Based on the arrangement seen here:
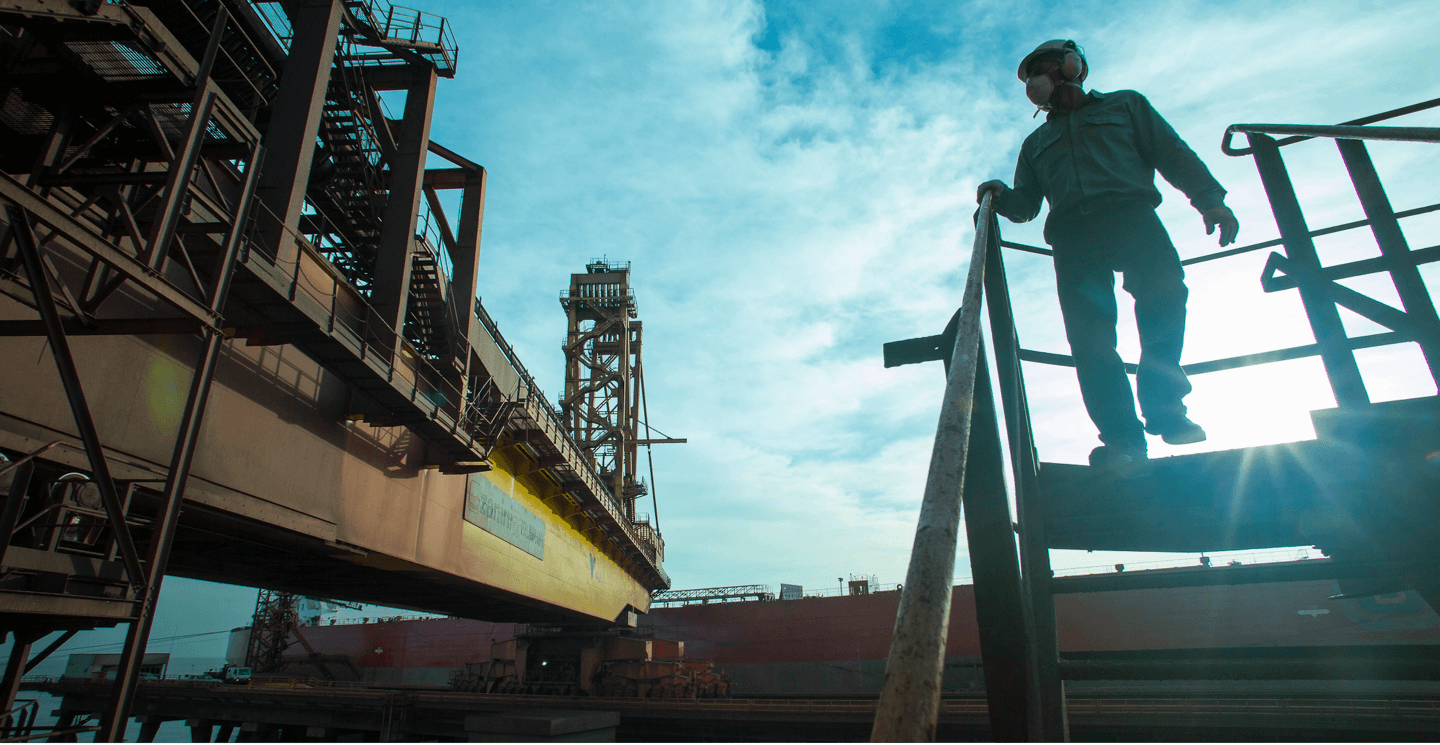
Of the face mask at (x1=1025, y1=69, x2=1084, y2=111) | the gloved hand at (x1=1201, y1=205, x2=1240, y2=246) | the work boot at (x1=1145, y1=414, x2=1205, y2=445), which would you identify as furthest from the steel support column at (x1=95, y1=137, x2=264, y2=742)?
the gloved hand at (x1=1201, y1=205, x2=1240, y2=246)

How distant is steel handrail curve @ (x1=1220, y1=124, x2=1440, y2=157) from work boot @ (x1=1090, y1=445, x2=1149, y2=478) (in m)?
1.60

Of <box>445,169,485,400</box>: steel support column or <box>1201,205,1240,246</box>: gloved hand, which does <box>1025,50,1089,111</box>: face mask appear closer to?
<box>1201,205,1240,246</box>: gloved hand

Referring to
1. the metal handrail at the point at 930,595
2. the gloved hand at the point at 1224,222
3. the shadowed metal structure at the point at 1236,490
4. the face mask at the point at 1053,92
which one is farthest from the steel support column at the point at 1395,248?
the metal handrail at the point at 930,595

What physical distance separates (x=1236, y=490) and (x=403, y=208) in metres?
11.6

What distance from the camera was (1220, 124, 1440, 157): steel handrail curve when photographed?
2631 millimetres

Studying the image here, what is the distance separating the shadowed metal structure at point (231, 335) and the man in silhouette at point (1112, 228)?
6.39 metres

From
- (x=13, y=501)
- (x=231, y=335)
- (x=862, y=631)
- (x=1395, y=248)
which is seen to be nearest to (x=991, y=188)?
(x=1395, y=248)

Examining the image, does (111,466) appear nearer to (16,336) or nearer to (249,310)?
(16,336)

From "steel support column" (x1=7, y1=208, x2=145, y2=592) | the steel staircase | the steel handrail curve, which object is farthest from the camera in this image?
the steel staircase

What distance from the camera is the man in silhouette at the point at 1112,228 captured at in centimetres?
310

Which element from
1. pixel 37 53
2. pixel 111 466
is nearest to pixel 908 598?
pixel 111 466

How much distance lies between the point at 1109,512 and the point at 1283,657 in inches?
28.6

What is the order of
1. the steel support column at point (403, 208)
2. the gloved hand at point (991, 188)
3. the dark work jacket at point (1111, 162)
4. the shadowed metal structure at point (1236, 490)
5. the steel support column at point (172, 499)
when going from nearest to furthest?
the shadowed metal structure at point (1236, 490) → the dark work jacket at point (1111, 162) → the gloved hand at point (991, 188) → the steel support column at point (172, 499) → the steel support column at point (403, 208)

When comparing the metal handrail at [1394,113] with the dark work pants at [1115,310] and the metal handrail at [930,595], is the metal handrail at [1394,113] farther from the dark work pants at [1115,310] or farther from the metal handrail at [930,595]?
the metal handrail at [930,595]
